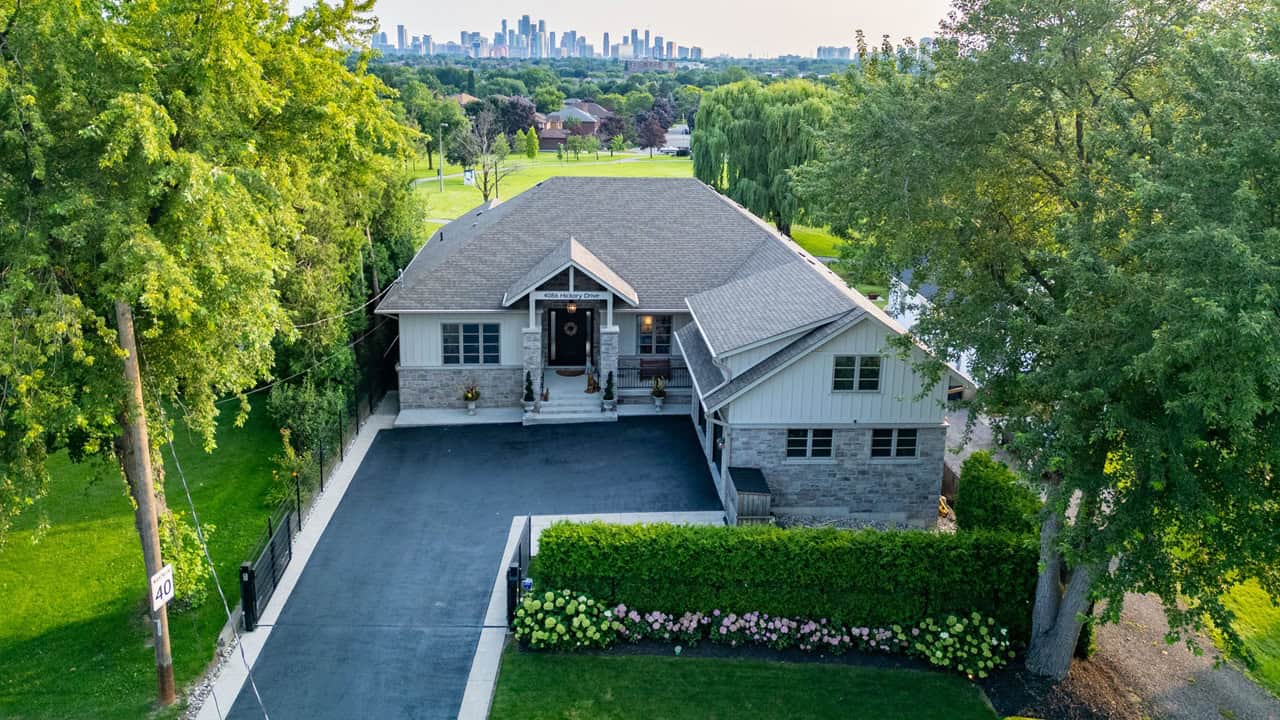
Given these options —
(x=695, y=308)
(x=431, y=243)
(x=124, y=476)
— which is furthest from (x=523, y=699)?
(x=431, y=243)

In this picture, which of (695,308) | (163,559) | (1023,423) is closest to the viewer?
(1023,423)

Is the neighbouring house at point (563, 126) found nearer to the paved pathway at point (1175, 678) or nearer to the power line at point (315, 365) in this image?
the power line at point (315, 365)

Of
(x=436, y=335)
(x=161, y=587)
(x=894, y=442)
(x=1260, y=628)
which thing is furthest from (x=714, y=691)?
(x=436, y=335)

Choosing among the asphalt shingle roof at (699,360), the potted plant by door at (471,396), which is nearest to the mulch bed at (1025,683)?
the asphalt shingle roof at (699,360)

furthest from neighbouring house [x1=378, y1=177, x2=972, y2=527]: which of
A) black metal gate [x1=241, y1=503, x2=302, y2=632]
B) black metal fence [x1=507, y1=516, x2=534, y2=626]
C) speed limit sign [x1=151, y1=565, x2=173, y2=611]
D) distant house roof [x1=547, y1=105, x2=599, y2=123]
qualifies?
distant house roof [x1=547, y1=105, x2=599, y2=123]

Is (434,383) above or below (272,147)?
below

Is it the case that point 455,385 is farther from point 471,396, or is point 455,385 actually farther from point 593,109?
point 593,109

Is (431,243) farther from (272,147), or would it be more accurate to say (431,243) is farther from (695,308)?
(272,147)
